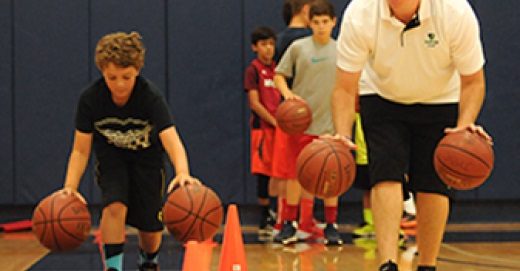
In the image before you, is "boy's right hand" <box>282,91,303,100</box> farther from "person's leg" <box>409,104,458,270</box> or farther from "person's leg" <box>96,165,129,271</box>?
"person's leg" <box>409,104,458,270</box>

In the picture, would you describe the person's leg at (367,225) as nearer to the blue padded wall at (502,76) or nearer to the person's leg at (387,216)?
the blue padded wall at (502,76)

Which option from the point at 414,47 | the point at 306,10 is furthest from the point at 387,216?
the point at 306,10

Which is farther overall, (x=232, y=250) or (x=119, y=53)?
(x=232, y=250)

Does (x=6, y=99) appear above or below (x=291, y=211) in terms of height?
above

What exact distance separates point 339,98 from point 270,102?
10.9 feet

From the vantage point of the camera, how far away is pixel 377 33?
161 inches

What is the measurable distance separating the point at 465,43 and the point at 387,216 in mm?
844

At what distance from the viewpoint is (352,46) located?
4086 mm

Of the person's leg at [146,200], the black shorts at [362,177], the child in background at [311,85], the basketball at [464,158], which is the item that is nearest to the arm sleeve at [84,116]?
the person's leg at [146,200]

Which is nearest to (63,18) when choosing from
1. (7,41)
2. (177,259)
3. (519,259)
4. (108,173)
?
(7,41)

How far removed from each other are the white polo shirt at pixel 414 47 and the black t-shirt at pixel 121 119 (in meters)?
1.02

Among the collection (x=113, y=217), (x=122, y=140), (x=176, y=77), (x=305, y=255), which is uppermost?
(x=176, y=77)

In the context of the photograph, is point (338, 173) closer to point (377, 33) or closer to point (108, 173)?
point (377, 33)

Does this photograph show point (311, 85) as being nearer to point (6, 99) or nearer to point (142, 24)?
point (142, 24)
